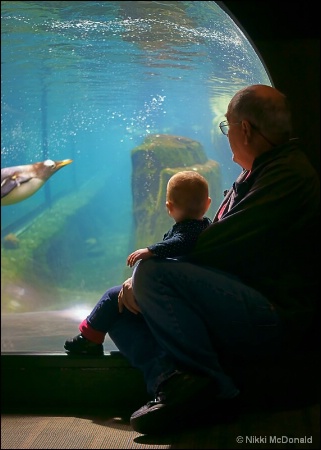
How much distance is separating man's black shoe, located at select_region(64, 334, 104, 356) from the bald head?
0.87 meters

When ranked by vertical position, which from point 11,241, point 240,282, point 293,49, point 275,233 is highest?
point 293,49

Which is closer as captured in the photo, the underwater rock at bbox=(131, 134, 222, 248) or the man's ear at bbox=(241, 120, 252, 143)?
the man's ear at bbox=(241, 120, 252, 143)

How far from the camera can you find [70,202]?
4809mm

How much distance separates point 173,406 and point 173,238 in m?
0.49

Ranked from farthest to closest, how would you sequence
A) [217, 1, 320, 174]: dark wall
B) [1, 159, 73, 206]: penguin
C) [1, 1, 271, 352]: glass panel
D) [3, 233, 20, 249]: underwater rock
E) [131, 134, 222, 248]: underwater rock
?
[3, 233, 20, 249]: underwater rock < [1, 159, 73, 206]: penguin < [131, 134, 222, 248]: underwater rock < [1, 1, 271, 352]: glass panel < [217, 1, 320, 174]: dark wall

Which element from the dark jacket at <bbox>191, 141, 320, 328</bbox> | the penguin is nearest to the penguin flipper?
the penguin

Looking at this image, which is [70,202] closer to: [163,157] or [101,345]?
[163,157]

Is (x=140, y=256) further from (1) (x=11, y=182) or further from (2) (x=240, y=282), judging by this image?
(1) (x=11, y=182)

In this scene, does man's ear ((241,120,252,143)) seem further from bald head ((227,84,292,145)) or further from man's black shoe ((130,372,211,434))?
man's black shoe ((130,372,211,434))

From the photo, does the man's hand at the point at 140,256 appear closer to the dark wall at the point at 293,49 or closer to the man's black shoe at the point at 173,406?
the man's black shoe at the point at 173,406

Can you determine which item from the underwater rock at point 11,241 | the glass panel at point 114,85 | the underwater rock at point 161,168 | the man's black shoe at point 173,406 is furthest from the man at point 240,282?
the underwater rock at point 11,241

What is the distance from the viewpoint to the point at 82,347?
84.0 inches

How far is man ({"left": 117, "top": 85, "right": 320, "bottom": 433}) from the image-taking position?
5.99ft

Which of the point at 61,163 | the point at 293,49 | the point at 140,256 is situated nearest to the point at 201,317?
the point at 140,256
